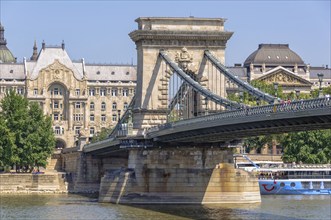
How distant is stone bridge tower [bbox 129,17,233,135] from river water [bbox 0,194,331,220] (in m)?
9.70

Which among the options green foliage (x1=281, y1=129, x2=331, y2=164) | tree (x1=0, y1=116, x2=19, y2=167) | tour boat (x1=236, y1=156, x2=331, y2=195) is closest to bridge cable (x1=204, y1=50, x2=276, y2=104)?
tour boat (x1=236, y1=156, x2=331, y2=195)

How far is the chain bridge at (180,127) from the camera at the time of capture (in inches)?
3802

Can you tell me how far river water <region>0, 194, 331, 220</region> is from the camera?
302 feet

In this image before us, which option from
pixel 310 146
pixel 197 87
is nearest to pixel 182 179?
pixel 197 87

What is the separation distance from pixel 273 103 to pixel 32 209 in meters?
29.8

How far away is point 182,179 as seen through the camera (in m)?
104

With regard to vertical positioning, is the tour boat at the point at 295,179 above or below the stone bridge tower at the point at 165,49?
below

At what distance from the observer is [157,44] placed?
366 ft

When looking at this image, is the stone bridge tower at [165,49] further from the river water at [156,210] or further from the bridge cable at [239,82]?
the river water at [156,210]

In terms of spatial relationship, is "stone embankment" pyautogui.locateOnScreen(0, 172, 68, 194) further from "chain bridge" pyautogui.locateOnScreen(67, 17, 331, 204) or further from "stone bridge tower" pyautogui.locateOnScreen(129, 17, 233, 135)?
"stone bridge tower" pyautogui.locateOnScreen(129, 17, 233, 135)

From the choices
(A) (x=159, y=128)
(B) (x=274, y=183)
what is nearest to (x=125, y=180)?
(A) (x=159, y=128)

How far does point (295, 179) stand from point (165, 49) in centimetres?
2829

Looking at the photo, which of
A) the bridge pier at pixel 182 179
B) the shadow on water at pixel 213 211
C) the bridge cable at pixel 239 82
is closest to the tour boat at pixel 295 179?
the bridge cable at pixel 239 82

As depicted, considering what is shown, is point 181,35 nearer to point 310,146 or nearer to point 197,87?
point 197,87
